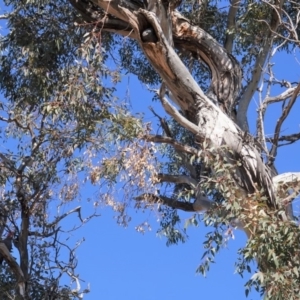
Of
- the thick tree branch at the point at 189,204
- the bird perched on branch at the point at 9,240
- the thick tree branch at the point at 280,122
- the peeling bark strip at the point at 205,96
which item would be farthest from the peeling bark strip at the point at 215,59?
the bird perched on branch at the point at 9,240

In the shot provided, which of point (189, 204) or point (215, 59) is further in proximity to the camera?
point (189, 204)

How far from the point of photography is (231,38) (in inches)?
325

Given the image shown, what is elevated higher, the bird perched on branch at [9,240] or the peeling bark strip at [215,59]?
the peeling bark strip at [215,59]

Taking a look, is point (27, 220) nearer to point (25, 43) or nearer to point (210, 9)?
point (25, 43)

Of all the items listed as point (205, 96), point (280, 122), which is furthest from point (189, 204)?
point (280, 122)

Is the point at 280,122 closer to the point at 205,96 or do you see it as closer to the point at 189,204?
the point at 205,96

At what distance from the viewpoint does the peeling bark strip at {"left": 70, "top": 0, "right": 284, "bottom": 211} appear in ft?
21.8

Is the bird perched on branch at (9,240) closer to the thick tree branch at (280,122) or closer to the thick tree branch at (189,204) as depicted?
the thick tree branch at (189,204)

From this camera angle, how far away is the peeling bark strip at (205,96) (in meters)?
6.65

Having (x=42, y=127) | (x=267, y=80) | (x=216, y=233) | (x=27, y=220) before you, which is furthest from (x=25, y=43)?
(x=216, y=233)

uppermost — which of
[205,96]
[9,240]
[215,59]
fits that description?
[215,59]

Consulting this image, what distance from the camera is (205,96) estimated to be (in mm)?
7129

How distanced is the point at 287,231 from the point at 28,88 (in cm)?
357

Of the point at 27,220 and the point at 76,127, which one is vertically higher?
the point at 76,127
